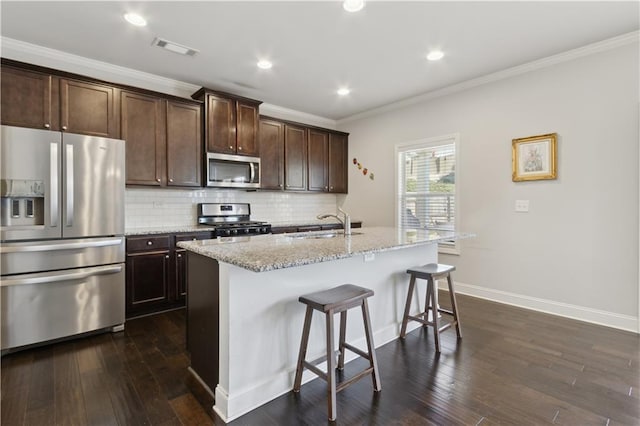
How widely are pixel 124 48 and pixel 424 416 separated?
3.93m

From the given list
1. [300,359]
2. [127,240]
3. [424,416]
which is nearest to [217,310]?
[300,359]

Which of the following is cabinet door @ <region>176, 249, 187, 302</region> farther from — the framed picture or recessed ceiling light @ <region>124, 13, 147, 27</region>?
the framed picture

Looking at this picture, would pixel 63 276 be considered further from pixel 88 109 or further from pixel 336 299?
pixel 336 299

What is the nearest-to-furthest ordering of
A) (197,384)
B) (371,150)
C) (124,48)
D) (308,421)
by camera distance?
1. (308,421)
2. (197,384)
3. (124,48)
4. (371,150)

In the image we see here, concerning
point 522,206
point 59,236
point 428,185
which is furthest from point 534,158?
point 59,236

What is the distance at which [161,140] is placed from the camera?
363 cm

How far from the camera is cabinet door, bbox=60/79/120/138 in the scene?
120 inches

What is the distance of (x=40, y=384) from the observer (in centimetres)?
206

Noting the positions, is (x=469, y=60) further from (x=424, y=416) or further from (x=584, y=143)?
(x=424, y=416)

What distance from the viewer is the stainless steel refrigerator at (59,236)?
8.07ft

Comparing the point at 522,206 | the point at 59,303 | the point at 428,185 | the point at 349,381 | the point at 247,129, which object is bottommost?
the point at 349,381

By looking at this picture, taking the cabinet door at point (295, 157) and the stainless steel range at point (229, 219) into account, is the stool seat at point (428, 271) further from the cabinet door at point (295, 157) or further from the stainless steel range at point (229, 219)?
the cabinet door at point (295, 157)

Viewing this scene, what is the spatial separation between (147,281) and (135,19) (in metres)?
2.41

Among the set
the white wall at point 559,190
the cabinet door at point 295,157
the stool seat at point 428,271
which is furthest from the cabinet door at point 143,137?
the white wall at point 559,190
